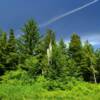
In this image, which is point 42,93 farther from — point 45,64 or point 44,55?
point 44,55

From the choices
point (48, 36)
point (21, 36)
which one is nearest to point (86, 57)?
point (48, 36)

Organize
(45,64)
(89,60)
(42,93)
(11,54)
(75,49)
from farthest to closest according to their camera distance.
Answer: (75,49) < (89,60) < (11,54) < (45,64) < (42,93)

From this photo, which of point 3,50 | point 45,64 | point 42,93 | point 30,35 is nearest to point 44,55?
point 30,35

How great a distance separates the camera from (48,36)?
207 ft

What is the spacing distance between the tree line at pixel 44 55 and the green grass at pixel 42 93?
13.1 feet

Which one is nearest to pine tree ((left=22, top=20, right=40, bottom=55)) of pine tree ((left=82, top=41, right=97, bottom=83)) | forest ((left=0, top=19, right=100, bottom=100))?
forest ((left=0, top=19, right=100, bottom=100))

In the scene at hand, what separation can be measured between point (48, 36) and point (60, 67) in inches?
828

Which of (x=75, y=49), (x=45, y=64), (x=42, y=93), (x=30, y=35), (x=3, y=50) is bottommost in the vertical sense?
(x=42, y=93)

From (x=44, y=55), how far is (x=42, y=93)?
2370cm

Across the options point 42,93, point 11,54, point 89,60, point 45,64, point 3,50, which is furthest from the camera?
point 89,60

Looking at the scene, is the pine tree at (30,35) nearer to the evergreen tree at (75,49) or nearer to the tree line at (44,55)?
the tree line at (44,55)

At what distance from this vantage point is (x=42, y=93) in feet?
109

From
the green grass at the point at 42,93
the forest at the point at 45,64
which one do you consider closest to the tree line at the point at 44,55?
the forest at the point at 45,64

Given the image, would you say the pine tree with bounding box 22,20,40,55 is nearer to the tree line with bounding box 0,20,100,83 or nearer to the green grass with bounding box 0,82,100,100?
the tree line with bounding box 0,20,100,83
